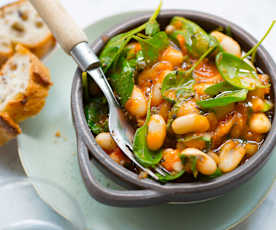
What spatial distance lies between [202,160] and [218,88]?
1.07ft

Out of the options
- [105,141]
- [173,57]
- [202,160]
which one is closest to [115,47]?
[173,57]

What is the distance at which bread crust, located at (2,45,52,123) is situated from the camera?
1897 millimetres

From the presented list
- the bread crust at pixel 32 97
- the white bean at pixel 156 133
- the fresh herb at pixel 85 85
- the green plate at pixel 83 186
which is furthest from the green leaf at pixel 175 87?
the bread crust at pixel 32 97

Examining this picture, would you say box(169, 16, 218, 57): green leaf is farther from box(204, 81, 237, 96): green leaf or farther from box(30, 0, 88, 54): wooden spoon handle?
box(30, 0, 88, 54): wooden spoon handle

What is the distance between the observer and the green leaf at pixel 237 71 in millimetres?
1561

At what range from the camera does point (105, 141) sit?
61.1 inches

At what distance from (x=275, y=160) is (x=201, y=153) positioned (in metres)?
0.53

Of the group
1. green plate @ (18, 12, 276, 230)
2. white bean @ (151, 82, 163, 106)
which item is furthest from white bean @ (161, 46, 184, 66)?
green plate @ (18, 12, 276, 230)

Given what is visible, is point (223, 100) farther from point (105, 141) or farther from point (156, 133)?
point (105, 141)

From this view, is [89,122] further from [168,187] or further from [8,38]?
[8,38]

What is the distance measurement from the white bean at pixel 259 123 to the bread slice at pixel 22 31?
1240 mm

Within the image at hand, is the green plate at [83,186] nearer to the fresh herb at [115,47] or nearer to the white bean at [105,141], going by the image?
the white bean at [105,141]

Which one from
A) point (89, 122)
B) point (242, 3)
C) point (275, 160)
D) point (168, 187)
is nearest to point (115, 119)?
point (89, 122)

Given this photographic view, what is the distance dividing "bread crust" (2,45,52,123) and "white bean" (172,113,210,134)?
80cm
